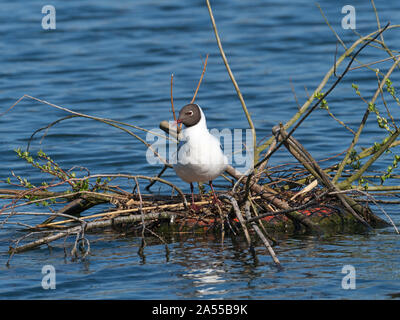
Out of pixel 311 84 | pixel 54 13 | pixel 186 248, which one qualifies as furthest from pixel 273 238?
pixel 54 13

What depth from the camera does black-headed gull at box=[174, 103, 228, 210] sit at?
24.2ft

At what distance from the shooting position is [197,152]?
7.40 m

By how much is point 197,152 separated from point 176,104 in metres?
7.37

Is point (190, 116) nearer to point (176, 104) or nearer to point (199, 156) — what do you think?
point (199, 156)

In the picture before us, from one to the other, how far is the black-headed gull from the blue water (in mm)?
807

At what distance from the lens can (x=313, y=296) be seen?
6527mm

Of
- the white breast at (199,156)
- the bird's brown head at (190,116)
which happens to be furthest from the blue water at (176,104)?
the bird's brown head at (190,116)

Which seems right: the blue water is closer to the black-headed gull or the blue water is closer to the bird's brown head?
the black-headed gull

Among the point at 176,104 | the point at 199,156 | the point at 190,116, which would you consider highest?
the point at 176,104

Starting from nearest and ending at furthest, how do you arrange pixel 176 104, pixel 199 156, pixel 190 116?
pixel 199 156 → pixel 190 116 → pixel 176 104

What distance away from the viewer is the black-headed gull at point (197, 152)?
7387 mm

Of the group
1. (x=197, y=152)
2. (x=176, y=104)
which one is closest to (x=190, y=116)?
(x=197, y=152)
